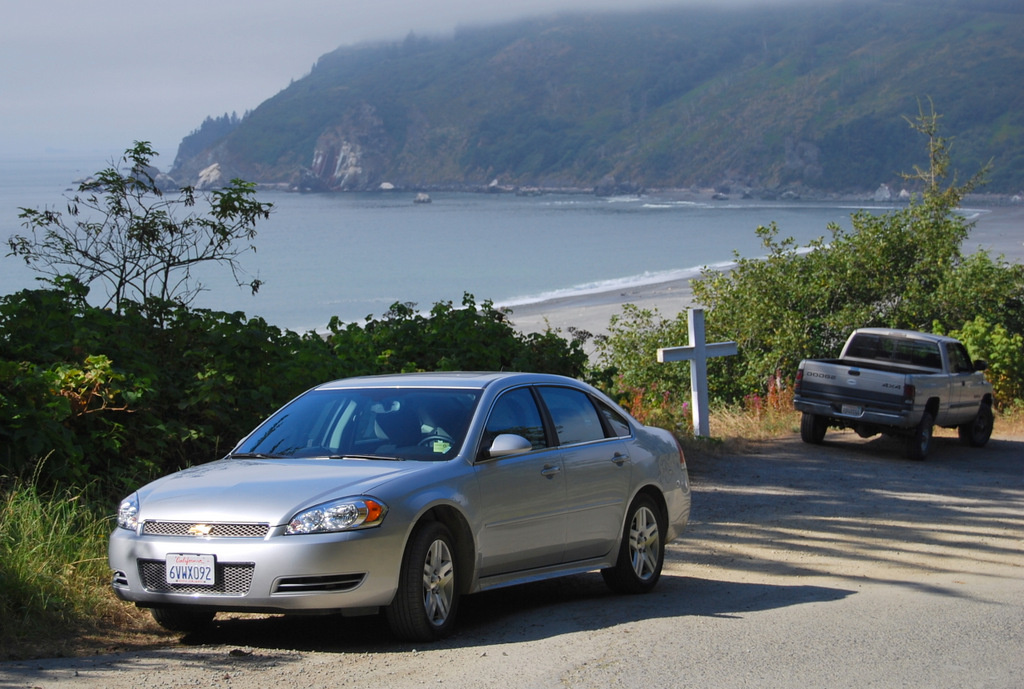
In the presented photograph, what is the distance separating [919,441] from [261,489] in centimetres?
1282

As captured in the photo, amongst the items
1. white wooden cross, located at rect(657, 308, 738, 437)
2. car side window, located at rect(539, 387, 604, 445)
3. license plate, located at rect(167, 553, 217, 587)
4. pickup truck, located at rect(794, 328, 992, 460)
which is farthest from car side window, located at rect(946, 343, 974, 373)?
license plate, located at rect(167, 553, 217, 587)

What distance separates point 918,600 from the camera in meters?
8.13

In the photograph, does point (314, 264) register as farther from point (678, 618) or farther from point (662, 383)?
point (678, 618)

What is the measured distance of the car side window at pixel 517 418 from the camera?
7.21m

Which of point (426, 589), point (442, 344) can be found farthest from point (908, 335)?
point (426, 589)

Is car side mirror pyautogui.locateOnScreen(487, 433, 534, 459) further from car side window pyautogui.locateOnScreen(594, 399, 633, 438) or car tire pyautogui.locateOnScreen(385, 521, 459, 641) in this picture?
car side window pyautogui.locateOnScreen(594, 399, 633, 438)

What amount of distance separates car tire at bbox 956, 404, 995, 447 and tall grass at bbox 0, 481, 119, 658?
1424 centimetres

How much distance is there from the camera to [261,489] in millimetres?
6246

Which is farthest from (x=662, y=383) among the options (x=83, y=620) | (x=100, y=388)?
(x=83, y=620)

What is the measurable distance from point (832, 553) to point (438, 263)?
87.1 m

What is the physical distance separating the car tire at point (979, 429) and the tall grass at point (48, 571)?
14.2 meters

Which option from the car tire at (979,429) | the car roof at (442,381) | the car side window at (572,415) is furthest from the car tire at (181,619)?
the car tire at (979,429)

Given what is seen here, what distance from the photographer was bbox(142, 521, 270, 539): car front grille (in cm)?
602

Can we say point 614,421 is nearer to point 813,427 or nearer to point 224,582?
point 224,582
